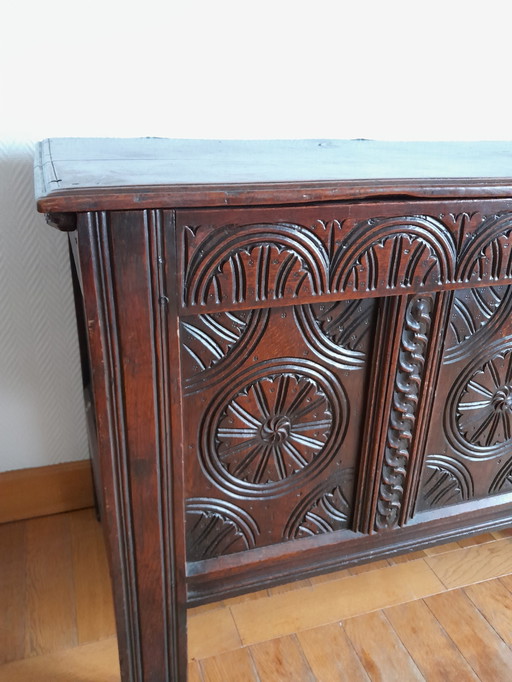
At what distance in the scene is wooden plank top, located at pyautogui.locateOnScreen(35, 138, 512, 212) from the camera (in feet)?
2.02

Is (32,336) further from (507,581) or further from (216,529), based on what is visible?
(507,581)

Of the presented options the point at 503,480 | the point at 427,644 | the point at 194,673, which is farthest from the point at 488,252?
the point at 194,673

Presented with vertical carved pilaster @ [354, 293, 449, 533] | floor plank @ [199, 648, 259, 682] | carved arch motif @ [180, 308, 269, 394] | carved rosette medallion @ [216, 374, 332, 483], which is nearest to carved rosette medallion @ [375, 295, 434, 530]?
vertical carved pilaster @ [354, 293, 449, 533]

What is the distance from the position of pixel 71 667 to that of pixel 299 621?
41 centimetres

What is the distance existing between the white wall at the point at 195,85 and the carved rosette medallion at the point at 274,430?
1.76 ft

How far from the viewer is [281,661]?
102cm

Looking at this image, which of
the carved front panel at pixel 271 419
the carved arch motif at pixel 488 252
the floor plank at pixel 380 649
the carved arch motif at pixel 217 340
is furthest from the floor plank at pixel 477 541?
the carved arch motif at pixel 217 340

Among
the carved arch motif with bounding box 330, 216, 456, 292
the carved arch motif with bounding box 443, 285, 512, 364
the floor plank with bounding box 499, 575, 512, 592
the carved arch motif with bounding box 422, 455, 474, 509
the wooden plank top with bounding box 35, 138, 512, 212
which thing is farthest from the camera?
the floor plank with bounding box 499, 575, 512, 592

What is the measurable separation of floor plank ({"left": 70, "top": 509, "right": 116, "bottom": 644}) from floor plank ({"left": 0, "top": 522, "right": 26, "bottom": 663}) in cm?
10

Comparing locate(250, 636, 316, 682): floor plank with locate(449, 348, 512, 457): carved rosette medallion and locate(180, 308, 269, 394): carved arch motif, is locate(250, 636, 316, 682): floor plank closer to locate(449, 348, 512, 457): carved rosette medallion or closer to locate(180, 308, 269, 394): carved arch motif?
locate(449, 348, 512, 457): carved rosette medallion

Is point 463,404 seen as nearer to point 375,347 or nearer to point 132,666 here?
point 375,347

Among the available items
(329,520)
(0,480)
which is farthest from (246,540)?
(0,480)

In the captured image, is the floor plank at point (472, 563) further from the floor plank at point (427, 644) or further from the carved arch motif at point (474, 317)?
the carved arch motif at point (474, 317)

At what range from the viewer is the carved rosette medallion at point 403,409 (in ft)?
2.66
